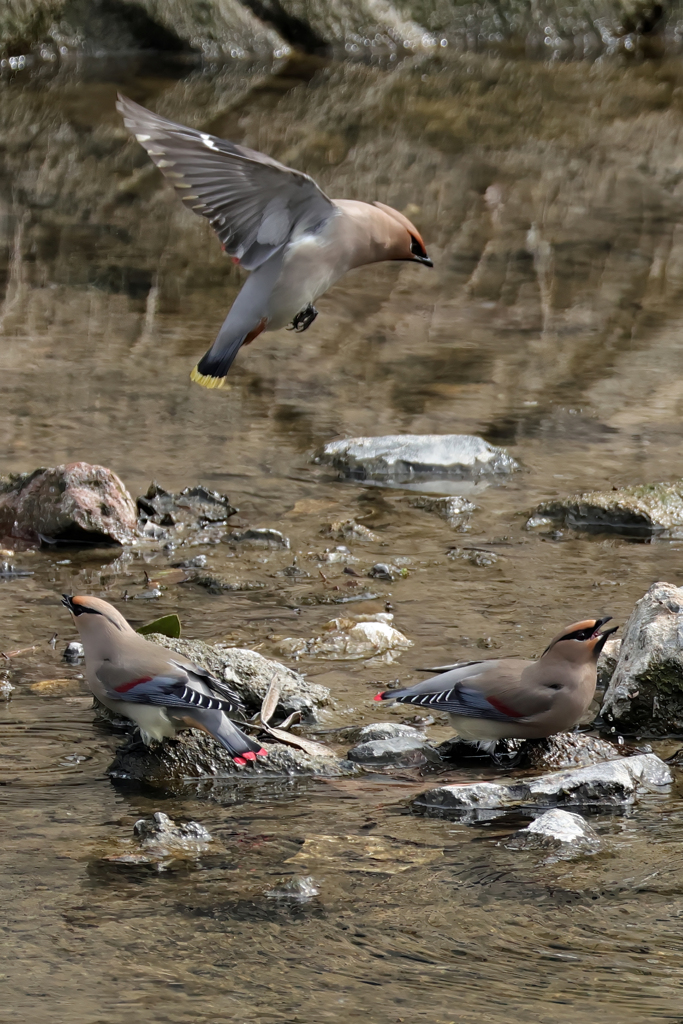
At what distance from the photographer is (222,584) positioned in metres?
5.83

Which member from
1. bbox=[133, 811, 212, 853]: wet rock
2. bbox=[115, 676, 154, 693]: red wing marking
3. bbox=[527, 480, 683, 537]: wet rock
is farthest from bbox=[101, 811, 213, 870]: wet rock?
bbox=[527, 480, 683, 537]: wet rock

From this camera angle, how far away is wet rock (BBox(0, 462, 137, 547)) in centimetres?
631

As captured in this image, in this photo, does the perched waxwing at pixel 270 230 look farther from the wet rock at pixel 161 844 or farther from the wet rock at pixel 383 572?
the wet rock at pixel 161 844

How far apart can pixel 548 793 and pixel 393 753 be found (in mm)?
494

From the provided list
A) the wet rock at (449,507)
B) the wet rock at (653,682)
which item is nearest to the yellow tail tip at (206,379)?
the wet rock at (653,682)

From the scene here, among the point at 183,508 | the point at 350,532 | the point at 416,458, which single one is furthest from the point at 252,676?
the point at 416,458

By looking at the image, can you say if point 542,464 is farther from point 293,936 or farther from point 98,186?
point 98,186

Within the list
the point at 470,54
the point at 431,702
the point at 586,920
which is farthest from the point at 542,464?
the point at 470,54

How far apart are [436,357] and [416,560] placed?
10.3 ft

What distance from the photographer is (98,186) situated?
13.2m

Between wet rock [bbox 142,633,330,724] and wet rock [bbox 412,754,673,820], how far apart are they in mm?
668

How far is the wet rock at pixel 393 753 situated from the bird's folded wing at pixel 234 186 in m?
1.72

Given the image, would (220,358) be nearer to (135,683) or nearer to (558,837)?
(135,683)

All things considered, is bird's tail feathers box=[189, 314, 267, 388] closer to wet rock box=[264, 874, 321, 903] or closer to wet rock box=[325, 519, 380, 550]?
wet rock box=[325, 519, 380, 550]
